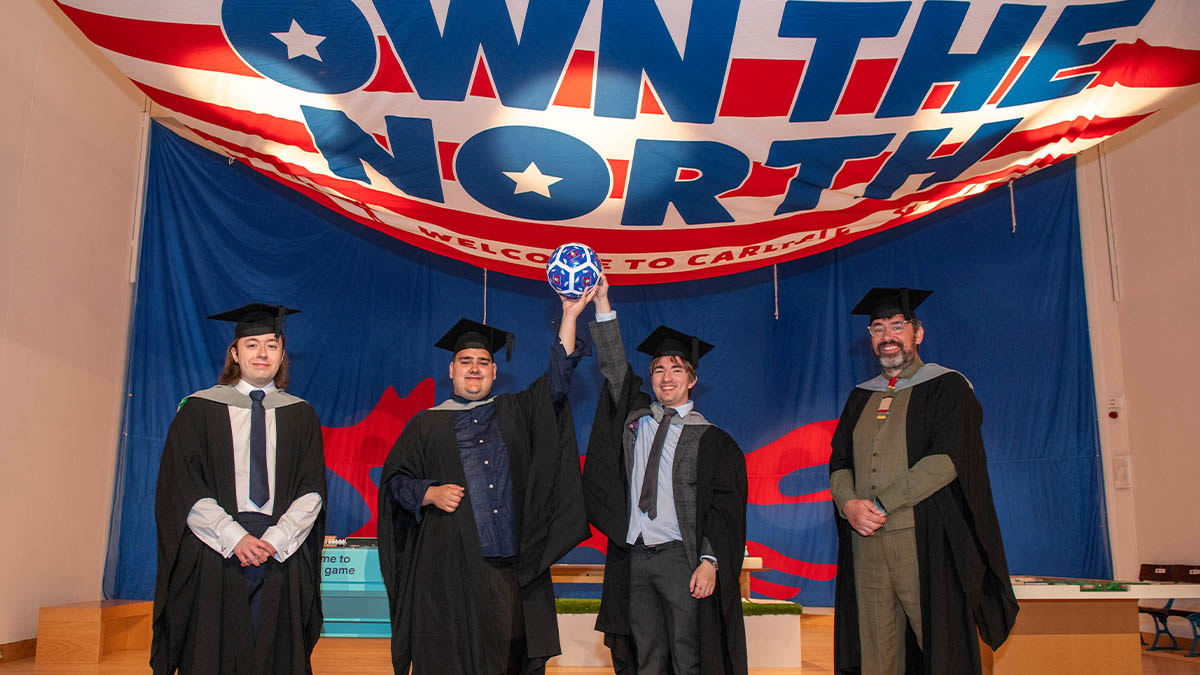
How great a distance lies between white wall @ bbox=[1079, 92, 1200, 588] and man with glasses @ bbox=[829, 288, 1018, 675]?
3.97m

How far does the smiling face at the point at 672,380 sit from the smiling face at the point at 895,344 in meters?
0.81

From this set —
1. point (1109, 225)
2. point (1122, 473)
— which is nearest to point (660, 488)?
point (1122, 473)

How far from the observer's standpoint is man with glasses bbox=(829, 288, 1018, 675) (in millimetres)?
3605

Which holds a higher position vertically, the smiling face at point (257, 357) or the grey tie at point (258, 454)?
the smiling face at point (257, 357)

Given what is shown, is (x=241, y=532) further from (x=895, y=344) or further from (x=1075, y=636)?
(x=1075, y=636)

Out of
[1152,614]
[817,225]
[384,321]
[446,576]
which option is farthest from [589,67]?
[1152,614]

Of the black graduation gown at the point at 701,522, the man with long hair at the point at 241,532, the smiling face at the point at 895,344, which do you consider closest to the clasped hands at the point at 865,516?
the black graduation gown at the point at 701,522

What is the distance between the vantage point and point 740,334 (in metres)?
7.50

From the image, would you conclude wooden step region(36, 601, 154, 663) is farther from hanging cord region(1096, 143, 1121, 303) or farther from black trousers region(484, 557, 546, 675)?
hanging cord region(1096, 143, 1121, 303)

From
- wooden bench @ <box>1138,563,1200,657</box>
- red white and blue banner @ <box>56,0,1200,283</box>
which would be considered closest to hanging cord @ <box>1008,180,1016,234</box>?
red white and blue banner @ <box>56,0,1200,283</box>

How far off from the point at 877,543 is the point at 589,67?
2.64m

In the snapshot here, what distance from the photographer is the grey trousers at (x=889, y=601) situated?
12.0ft

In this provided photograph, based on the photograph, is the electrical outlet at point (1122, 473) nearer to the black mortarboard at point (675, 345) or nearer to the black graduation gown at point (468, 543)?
the black mortarboard at point (675, 345)

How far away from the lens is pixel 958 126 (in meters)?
5.10
